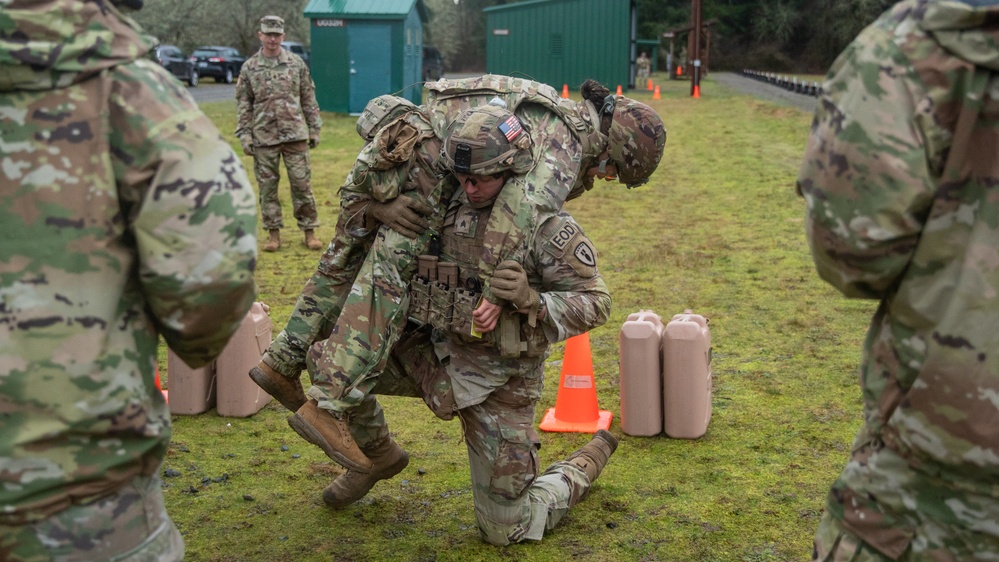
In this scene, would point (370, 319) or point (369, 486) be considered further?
point (369, 486)

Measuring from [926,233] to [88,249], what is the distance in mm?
1953

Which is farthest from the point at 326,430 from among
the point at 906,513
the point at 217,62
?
the point at 217,62

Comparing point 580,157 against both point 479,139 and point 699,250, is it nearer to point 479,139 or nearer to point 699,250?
point 479,139

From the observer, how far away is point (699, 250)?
11289mm

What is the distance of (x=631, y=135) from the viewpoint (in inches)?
189

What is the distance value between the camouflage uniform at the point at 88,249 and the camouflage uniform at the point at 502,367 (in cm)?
197

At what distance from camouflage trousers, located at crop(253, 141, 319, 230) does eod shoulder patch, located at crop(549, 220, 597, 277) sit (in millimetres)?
6978

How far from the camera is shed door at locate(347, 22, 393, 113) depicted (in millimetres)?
24141

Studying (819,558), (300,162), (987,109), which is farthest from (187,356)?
(300,162)

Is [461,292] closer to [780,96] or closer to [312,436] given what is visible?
[312,436]

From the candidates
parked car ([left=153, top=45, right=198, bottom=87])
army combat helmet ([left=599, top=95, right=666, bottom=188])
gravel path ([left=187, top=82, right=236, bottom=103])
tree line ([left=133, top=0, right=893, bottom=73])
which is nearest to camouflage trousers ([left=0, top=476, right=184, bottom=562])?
army combat helmet ([left=599, top=95, right=666, bottom=188])

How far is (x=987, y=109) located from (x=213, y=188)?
180 cm

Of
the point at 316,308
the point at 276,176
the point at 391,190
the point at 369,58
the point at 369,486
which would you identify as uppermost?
the point at 369,58

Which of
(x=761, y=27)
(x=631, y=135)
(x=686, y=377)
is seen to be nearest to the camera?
(x=631, y=135)
